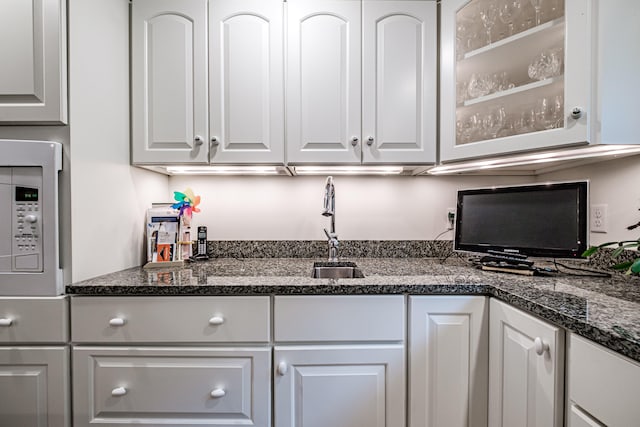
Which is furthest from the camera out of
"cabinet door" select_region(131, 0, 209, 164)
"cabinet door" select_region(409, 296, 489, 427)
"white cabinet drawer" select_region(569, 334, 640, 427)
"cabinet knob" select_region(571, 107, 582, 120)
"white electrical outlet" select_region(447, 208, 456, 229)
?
"white electrical outlet" select_region(447, 208, 456, 229)

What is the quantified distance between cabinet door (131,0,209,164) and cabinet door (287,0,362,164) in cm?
41

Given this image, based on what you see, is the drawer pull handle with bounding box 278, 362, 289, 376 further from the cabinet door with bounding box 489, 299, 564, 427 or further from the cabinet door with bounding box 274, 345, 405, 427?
the cabinet door with bounding box 489, 299, 564, 427

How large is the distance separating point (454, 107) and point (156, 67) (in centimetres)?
135

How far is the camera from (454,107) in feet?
4.39

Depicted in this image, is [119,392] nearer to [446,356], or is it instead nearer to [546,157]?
[446,356]

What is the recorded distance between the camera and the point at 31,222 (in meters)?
1.03

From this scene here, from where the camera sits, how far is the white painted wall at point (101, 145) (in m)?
1.08

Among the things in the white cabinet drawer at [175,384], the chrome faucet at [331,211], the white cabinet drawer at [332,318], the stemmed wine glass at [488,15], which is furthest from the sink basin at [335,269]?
the stemmed wine glass at [488,15]

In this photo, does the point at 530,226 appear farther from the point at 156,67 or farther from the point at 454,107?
the point at 156,67

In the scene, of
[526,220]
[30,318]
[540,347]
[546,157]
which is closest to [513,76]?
[546,157]

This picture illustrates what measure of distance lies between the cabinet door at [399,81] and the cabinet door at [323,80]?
0.17ft

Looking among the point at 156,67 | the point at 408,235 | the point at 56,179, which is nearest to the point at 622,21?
the point at 408,235

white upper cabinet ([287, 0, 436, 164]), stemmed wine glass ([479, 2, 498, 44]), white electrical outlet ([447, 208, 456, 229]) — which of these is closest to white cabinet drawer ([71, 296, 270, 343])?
white upper cabinet ([287, 0, 436, 164])

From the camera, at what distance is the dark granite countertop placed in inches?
29.6
